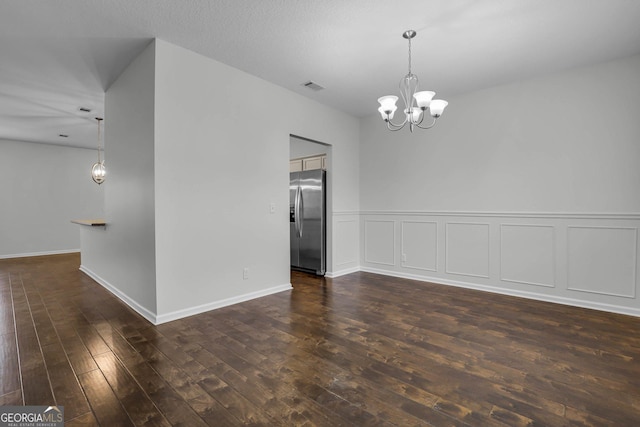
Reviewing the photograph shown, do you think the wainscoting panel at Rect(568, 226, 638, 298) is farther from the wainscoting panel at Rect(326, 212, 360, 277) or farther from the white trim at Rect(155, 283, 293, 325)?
the white trim at Rect(155, 283, 293, 325)

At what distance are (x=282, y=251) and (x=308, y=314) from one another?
1135 millimetres

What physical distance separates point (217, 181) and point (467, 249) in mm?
3382

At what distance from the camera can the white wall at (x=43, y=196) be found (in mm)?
6949

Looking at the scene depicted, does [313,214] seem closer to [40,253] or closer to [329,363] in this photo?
[329,363]

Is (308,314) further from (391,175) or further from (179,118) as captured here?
(391,175)

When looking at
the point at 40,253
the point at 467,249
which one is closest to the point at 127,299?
the point at 467,249

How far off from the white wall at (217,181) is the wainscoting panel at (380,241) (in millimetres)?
1724

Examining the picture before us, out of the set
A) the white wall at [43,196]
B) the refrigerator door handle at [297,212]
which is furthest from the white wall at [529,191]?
the white wall at [43,196]

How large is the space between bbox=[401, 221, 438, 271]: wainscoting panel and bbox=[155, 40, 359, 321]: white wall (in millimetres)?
1938

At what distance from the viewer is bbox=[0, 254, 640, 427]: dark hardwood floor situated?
1678mm

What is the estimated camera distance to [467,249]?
430 cm

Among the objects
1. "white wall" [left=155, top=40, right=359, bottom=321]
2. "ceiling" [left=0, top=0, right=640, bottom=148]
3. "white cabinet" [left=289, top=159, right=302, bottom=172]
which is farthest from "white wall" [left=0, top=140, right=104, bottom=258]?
"white wall" [left=155, top=40, right=359, bottom=321]

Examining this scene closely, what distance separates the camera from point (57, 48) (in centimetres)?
307

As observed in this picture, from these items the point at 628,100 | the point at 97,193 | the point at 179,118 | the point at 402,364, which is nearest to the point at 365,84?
the point at 179,118
